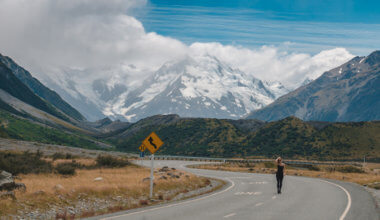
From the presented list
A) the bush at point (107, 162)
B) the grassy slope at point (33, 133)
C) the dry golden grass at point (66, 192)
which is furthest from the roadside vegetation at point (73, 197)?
the grassy slope at point (33, 133)

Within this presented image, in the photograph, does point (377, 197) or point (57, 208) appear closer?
point (57, 208)

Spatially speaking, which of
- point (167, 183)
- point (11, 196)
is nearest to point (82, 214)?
point (11, 196)

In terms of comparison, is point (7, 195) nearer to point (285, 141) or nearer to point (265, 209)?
point (265, 209)

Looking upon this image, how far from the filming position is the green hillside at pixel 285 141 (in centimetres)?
12712

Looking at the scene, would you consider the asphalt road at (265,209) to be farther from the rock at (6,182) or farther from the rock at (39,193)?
the rock at (6,182)

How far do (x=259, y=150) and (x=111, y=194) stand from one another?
399 ft

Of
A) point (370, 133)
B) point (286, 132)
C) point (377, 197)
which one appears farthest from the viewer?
point (286, 132)

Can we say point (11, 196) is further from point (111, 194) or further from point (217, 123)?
point (217, 123)

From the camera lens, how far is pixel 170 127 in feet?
642

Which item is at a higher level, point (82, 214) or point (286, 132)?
point (286, 132)

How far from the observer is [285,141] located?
14212 cm

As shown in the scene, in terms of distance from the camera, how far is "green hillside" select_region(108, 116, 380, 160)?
5005 inches

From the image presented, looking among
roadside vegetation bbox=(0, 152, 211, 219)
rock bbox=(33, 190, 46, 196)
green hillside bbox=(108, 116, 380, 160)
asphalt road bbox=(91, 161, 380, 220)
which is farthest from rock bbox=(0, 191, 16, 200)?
green hillside bbox=(108, 116, 380, 160)

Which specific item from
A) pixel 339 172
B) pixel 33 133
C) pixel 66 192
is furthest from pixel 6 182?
pixel 33 133
